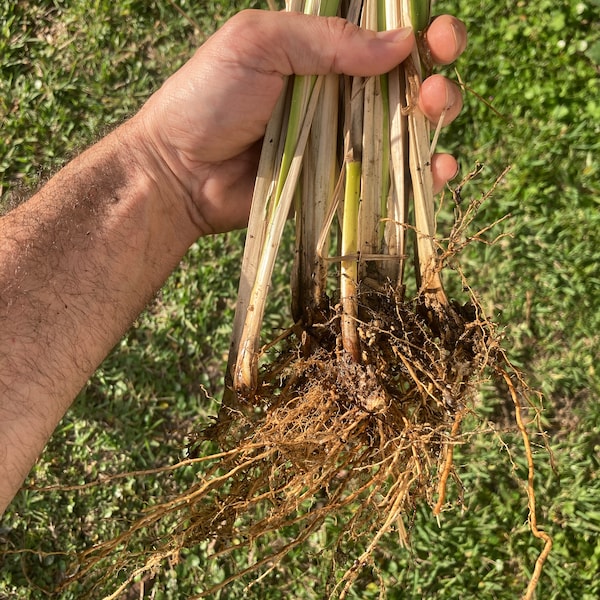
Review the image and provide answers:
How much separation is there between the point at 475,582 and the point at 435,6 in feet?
7.80

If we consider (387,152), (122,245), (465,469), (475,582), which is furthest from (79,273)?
(475,582)

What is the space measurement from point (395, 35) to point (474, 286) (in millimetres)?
1243

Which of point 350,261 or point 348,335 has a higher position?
point 350,261

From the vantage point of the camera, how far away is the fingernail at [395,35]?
1.66 m

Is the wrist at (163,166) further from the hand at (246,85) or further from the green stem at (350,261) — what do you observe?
the green stem at (350,261)

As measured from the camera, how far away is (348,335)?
5.32 ft

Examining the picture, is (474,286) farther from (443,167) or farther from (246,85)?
(246,85)

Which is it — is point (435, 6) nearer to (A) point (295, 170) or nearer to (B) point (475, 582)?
(A) point (295, 170)

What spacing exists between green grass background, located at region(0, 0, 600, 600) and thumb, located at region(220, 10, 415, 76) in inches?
39.0

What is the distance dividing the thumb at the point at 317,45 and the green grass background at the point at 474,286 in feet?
3.25

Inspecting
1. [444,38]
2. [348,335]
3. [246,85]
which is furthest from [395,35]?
[348,335]

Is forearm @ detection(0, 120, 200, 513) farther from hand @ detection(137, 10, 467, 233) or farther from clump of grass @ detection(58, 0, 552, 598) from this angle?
clump of grass @ detection(58, 0, 552, 598)

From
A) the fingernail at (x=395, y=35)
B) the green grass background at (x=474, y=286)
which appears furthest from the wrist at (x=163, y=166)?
the fingernail at (x=395, y=35)

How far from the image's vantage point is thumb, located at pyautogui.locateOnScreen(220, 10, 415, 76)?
164 cm
